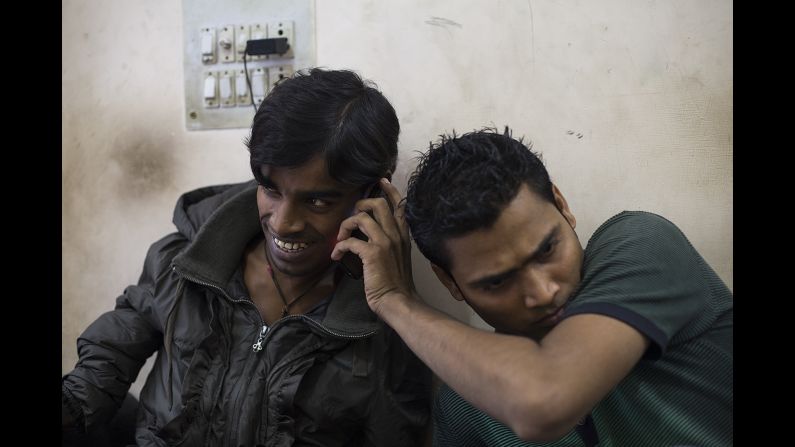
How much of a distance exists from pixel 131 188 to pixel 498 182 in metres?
1.31

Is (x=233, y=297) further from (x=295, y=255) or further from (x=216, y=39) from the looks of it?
(x=216, y=39)

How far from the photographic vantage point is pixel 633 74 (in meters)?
1.62

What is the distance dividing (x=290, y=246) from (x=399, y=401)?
1.47 feet

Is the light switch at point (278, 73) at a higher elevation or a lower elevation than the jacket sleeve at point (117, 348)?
higher

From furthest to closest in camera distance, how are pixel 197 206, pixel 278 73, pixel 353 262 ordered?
pixel 278 73 < pixel 197 206 < pixel 353 262

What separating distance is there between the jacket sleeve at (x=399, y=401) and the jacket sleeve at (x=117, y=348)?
0.57m

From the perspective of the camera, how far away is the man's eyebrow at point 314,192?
145cm

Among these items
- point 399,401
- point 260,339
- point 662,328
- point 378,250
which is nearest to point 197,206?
point 260,339

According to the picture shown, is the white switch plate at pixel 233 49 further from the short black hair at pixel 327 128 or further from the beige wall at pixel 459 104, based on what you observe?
the short black hair at pixel 327 128

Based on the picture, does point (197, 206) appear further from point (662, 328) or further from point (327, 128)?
point (662, 328)

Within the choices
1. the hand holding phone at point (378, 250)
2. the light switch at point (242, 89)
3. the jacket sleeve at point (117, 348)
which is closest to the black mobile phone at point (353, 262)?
the hand holding phone at point (378, 250)

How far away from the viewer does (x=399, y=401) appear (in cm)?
156

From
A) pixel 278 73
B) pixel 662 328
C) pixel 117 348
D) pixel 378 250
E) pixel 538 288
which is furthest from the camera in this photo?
pixel 278 73
